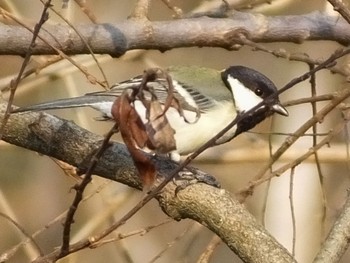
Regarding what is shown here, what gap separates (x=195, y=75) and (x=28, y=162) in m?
3.65

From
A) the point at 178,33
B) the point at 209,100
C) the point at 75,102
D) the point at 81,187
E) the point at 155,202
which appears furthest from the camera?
the point at 155,202

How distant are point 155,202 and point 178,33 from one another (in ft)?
9.40

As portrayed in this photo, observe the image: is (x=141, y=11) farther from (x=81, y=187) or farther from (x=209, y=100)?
(x=81, y=187)

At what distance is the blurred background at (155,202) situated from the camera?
9.70 feet

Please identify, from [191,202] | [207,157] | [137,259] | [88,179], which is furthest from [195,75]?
[137,259]

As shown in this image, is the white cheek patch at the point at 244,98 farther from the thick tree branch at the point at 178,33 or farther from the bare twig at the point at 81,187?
the bare twig at the point at 81,187

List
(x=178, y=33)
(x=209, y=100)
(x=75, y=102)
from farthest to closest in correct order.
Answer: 1. (x=209, y=100)
2. (x=178, y=33)
3. (x=75, y=102)

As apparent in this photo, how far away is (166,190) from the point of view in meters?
1.81

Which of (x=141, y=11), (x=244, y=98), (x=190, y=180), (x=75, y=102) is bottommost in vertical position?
(x=190, y=180)

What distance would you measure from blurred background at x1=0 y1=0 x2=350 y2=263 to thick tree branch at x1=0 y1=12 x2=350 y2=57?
0.82 feet

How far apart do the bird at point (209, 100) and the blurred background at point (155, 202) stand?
0.32ft

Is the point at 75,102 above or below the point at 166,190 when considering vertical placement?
above

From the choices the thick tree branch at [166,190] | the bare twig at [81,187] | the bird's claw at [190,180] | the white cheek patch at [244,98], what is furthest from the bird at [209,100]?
the bare twig at [81,187]

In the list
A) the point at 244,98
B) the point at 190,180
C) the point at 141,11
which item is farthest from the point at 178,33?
the point at 190,180
